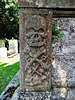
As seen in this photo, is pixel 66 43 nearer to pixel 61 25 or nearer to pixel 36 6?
pixel 61 25

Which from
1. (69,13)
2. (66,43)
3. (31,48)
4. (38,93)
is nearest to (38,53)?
(31,48)

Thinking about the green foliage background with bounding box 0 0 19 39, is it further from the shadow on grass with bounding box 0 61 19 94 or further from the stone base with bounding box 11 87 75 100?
the stone base with bounding box 11 87 75 100

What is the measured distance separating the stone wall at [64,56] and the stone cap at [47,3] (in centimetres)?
20

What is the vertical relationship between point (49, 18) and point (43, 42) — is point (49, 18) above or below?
above

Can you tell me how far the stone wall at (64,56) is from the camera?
132 cm

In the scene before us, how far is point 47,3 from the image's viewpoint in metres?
A: 1.15

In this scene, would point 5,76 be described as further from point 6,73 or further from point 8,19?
point 8,19

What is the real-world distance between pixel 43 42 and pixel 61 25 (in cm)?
42

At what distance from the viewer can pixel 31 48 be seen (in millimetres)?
1233

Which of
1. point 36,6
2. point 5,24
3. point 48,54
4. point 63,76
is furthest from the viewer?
point 5,24

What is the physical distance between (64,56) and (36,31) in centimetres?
60

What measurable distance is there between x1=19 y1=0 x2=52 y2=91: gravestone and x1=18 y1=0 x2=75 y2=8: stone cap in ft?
0.20

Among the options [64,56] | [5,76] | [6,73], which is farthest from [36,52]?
[6,73]

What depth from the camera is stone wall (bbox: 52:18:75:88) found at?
132cm
